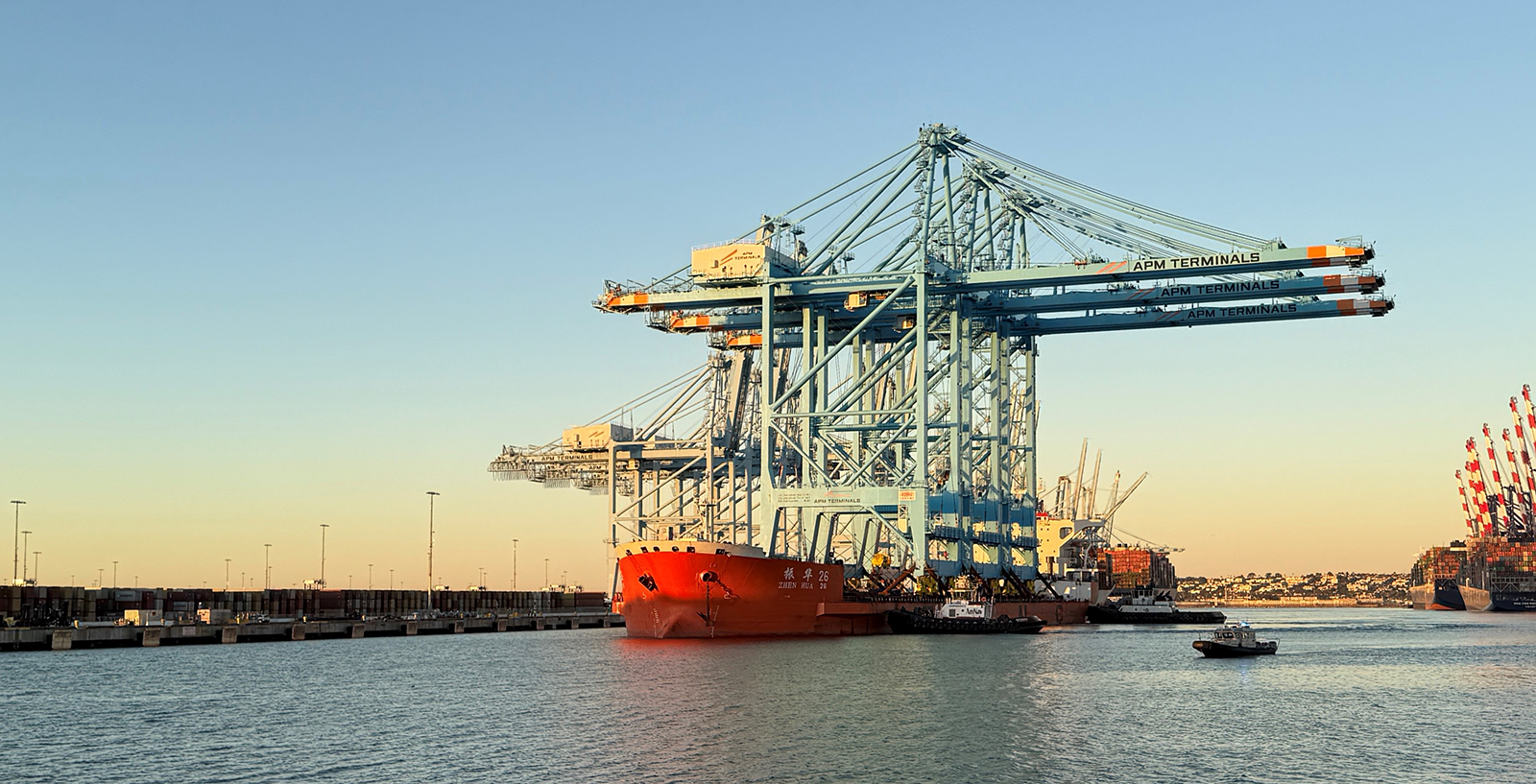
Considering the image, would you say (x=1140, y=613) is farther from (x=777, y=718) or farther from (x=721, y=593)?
(x=777, y=718)

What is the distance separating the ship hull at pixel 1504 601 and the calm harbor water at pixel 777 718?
13037cm

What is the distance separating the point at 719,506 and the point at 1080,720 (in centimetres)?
6262

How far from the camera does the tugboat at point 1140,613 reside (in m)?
93.8

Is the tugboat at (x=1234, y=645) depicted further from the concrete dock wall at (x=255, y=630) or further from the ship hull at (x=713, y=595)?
the concrete dock wall at (x=255, y=630)

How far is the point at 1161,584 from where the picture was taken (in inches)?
6516

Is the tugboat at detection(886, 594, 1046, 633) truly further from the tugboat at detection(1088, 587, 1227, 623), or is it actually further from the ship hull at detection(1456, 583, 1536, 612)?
the ship hull at detection(1456, 583, 1536, 612)

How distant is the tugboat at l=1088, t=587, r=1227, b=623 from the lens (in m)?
93.8

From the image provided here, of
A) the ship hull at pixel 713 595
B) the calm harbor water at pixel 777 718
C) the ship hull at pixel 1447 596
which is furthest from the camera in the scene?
the ship hull at pixel 1447 596

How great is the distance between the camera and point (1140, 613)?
316 feet

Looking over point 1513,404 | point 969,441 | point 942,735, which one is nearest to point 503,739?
point 942,735

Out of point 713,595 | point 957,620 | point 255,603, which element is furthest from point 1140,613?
point 255,603

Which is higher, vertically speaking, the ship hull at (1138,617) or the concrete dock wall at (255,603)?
the concrete dock wall at (255,603)

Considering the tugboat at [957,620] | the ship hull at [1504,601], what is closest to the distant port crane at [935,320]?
the tugboat at [957,620]

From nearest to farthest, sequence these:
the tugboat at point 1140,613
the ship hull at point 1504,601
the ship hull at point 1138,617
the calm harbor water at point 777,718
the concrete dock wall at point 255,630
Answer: the calm harbor water at point 777,718 → the concrete dock wall at point 255,630 → the ship hull at point 1138,617 → the tugboat at point 1140,613 → the ship hull at point 1504,601
